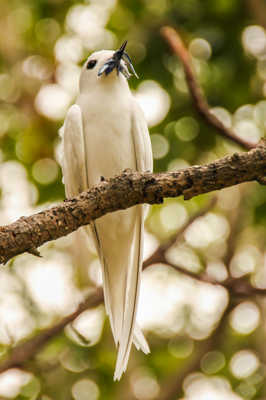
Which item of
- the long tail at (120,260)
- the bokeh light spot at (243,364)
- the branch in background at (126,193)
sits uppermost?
the branch in background at (126,193)

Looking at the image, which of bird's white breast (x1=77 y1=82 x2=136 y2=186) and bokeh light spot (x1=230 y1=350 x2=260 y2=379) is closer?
bird's white breast (x1=77 y1=82 x2=136 y2=186)

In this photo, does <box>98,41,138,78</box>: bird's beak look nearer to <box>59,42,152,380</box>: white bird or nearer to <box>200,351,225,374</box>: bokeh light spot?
<box>59,42,152,380</box>: white bird

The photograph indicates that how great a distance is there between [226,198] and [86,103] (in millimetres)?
3105

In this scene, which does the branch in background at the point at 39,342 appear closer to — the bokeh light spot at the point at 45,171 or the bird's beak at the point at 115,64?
the bird's beak at the point at 115,64

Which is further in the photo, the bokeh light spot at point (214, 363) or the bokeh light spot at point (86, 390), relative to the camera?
the bokeh light spot at point (214, 363)

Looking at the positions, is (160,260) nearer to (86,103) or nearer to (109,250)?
(109,250)

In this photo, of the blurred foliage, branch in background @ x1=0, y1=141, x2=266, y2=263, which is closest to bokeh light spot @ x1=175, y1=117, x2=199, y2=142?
the blurred foliage

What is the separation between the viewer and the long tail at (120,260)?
5051 mm

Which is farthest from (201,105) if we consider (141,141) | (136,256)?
(136,256)

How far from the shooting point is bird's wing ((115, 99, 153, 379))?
4.88 metres

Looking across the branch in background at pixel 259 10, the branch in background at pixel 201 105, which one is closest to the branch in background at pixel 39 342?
the branch in background at pixel 201 105

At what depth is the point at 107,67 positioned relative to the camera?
505 cm

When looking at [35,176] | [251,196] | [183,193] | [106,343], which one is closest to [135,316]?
[183,193]

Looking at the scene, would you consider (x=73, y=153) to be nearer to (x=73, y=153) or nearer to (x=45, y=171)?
(x=73, y=153)
